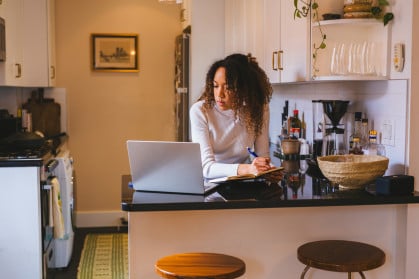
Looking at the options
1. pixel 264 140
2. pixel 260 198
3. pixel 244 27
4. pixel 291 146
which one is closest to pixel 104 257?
pixel 291 146

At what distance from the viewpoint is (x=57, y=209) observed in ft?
12.6

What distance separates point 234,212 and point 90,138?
3.55 meters

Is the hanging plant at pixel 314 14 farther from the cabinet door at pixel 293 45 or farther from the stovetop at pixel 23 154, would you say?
the stovetop at pixel 23 154

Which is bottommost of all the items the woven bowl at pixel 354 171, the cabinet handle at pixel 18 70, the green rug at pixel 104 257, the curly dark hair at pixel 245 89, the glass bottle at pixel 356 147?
the green rug at pixel 104 257

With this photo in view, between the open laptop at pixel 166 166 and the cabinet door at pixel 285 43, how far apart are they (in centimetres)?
98

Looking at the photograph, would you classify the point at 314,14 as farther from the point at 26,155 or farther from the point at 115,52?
the point at 115,52

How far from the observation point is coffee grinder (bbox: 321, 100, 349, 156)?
3.09m

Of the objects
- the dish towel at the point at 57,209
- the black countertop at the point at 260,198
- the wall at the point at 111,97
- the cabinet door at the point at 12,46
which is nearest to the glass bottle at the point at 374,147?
the black countertop at the point at 260,198

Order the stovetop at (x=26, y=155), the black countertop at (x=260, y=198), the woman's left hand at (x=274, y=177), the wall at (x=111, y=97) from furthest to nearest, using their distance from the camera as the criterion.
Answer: the wall at (x=111, y=97)
the stovetop at (x=26, y=155)
the woman's left hand at (x=274, y=177)
the black countertop at (x=260, y=198)

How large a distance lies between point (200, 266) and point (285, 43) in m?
1.69

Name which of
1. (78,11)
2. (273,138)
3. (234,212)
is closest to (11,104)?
(78,11)

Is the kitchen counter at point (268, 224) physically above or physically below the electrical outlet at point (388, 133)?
below

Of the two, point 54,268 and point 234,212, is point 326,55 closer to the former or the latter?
point 234,212

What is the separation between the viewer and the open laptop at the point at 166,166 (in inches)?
89.6
